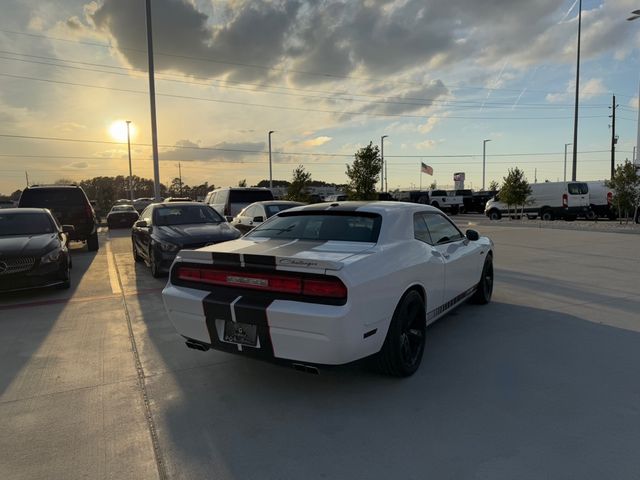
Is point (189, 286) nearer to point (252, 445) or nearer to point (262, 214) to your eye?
point (252, 445)

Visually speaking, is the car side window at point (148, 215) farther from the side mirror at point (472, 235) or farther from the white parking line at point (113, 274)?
the side mirror at point (472, 235)

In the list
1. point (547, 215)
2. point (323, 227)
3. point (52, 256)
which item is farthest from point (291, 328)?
point (547, 215)

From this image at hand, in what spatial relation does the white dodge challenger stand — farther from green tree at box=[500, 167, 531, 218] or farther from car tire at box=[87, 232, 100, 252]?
green tree at box=[500, 167, 531, 218]

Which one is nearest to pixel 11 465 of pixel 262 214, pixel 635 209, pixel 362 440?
pixel 362 440

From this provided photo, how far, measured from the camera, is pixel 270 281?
3309 mm

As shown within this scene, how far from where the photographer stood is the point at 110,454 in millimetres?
2742

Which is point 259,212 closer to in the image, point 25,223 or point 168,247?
point 168,247

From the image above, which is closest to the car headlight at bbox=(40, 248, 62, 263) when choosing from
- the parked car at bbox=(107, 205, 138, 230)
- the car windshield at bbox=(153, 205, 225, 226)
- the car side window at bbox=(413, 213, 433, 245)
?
the car windshield at bbox=(153, 205, 225, 226)

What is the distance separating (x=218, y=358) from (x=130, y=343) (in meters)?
1.15

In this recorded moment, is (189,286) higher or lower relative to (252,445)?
higher

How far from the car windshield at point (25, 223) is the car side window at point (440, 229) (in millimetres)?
6944

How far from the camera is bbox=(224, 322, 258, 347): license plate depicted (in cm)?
334

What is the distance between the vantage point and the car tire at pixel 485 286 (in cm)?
596

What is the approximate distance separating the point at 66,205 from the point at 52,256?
20.2 feet
